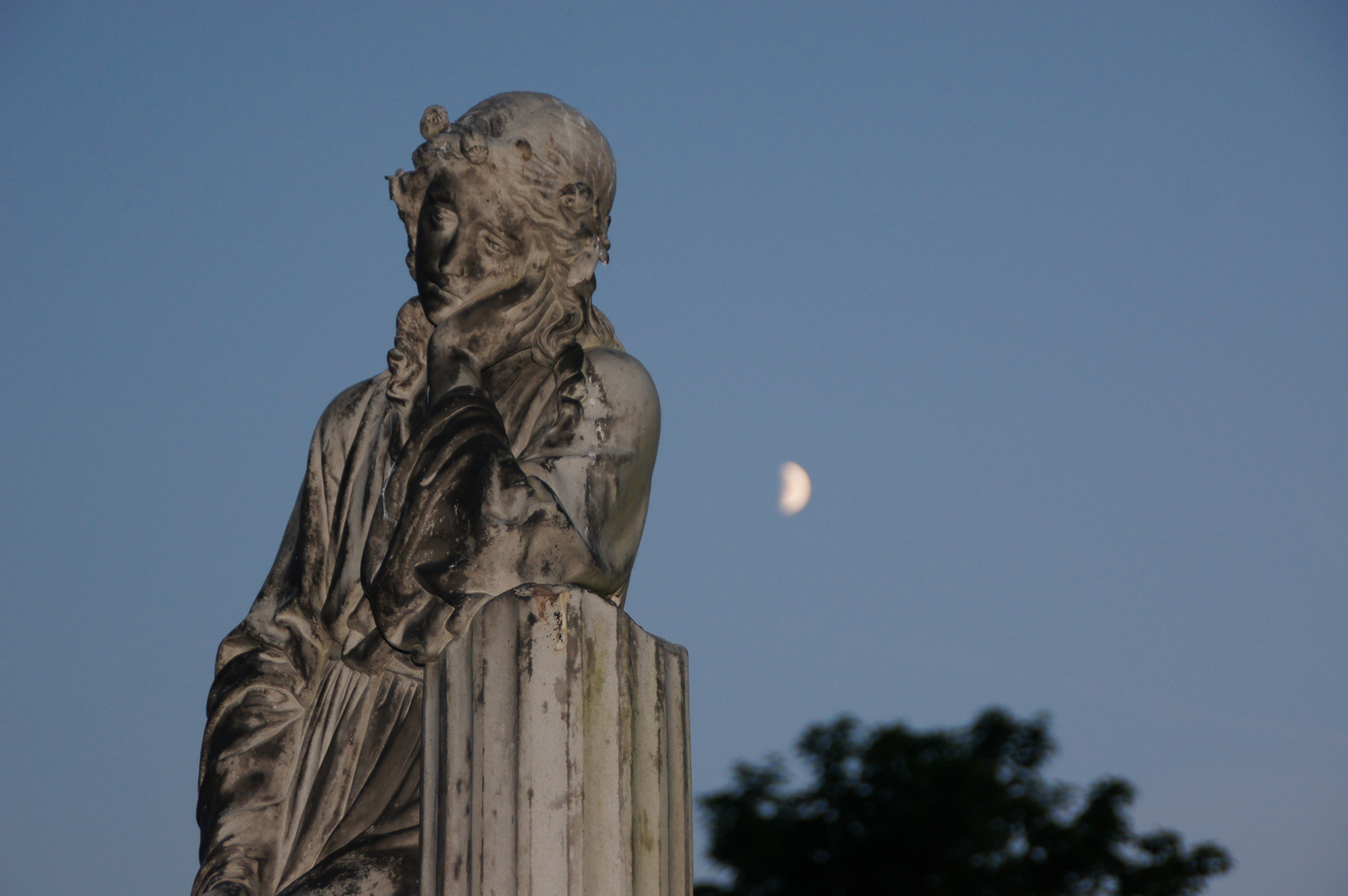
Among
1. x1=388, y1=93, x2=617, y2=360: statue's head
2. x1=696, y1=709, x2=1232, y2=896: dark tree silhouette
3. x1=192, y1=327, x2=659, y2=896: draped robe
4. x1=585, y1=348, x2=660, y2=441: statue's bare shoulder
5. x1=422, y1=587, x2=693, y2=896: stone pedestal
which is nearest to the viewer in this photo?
x1=422, y1=587, x2=693, y2=896: stone pedestal

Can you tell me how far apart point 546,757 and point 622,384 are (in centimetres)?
134

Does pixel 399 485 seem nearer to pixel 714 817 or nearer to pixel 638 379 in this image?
pixel 638 379

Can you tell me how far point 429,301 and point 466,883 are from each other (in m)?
1.94

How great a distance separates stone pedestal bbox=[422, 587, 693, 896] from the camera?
4.07 meters

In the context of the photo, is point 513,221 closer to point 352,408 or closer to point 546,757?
point 352,408

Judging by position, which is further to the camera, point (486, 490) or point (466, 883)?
point (486, 490)

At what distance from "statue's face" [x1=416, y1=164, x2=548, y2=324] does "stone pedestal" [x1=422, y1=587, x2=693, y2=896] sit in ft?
4.16

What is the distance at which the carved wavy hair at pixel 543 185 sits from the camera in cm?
516

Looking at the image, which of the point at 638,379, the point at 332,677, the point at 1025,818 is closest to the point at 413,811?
the point at 332,677

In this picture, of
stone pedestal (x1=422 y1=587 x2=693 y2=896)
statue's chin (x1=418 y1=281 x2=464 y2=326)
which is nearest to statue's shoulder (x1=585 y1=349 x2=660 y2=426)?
statue's chin (x1=418 y1=281 x2=464 y2=326)

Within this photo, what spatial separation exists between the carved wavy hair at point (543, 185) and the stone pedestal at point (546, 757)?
3.52ft

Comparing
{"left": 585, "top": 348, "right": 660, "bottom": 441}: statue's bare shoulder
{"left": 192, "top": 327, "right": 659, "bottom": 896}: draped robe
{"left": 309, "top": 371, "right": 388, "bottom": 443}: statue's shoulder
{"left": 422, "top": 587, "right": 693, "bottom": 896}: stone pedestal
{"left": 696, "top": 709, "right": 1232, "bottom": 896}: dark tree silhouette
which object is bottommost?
{"left": 422, "top": 587, "right": 693, "bottom": 896}: stone pedestal

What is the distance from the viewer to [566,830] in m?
4.05

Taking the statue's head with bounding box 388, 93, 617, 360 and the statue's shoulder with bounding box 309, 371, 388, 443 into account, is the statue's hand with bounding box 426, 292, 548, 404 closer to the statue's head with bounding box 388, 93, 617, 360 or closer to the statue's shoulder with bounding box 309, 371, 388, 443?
the statue's head with bounding box 388, 93, 617, 360
